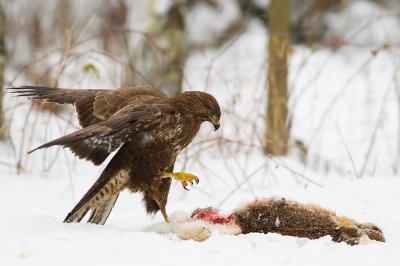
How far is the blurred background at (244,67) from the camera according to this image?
721 cm

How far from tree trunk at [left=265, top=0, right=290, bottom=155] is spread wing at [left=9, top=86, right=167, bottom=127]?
2.02 metres

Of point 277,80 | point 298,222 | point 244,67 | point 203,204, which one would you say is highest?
point 244,67

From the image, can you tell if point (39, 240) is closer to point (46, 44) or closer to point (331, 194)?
point (331, 194)

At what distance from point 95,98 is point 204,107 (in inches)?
28.1

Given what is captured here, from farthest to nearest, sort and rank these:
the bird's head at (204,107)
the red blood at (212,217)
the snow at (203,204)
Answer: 1. the bird's head at (204,107)
2. the red blood at (212,217)
3. the snow at (203,204)

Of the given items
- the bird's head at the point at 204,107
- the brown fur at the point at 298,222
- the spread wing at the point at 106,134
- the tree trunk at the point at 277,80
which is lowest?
the brown fur at the point at 298,222

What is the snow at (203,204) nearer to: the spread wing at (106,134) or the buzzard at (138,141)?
the buzzard at (138,141)

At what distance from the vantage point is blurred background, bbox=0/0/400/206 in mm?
7215

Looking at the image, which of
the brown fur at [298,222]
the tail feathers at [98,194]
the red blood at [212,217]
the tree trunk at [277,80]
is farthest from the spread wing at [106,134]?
the tree trunk at [277,80]

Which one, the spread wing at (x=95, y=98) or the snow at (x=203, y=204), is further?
the spread wing at (x=95, y=98)

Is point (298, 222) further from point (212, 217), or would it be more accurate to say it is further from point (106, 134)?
point (106, 134)

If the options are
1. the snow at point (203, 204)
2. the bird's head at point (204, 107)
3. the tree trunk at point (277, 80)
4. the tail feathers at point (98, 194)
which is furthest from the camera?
the tree trunk at point (277, 80)

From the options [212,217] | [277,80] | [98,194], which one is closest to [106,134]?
[98,194]

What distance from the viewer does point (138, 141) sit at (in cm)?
382
